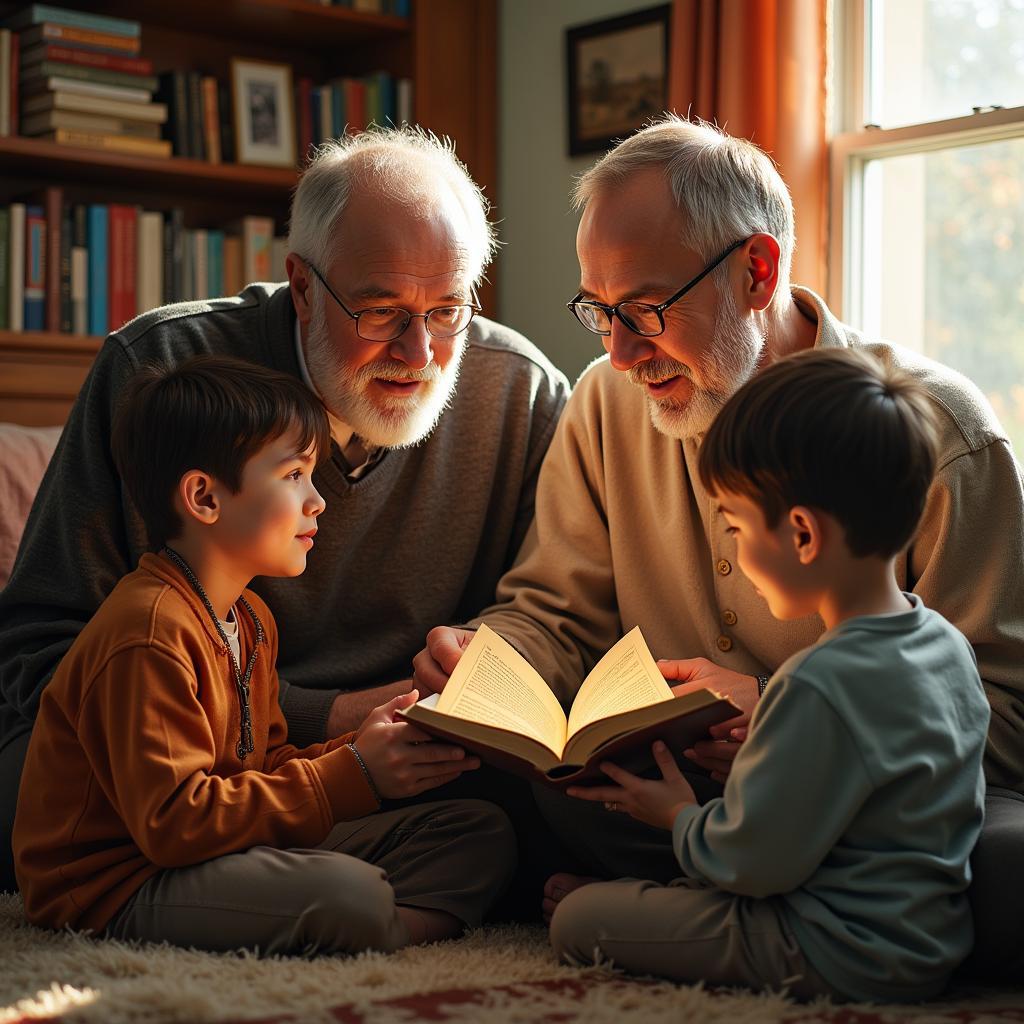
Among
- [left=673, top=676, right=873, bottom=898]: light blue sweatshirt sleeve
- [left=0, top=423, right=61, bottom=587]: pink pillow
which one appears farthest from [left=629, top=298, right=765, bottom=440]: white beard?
[left=0, top=423, right=61, bottom=587]: pink pillow

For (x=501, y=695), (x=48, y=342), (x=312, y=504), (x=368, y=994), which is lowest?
(x=368, y=994)

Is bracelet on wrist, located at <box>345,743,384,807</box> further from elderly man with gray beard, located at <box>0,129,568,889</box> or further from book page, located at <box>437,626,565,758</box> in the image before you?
elderly man with gray beard, located at <box>0,129,568,889</box>

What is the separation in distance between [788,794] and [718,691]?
411mm

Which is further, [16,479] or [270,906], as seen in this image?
[16,479]

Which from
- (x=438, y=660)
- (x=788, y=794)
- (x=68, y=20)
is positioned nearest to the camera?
(x=788, y=794)

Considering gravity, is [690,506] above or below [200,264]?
below

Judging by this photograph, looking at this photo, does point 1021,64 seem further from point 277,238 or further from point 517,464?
point 277,238

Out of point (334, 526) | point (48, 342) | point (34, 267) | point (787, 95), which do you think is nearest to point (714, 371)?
point (334, 526)

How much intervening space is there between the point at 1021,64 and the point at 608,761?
193 centimetres

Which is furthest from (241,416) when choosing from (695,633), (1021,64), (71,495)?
(1021,64)

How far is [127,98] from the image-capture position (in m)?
3.44

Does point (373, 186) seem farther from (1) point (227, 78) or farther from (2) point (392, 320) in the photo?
(1) point (227, 78)

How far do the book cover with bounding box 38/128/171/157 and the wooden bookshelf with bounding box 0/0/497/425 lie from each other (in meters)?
0.03

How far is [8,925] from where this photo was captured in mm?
1660
